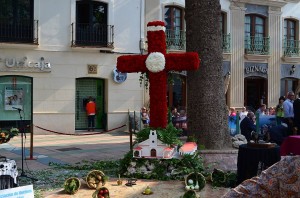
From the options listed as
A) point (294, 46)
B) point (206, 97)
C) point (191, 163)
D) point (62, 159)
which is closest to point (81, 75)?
point (62, 159)

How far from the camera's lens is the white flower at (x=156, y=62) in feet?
25.5

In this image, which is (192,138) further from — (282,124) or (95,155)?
(282,124)

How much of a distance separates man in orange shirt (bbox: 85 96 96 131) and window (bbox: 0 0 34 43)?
11.8 ft

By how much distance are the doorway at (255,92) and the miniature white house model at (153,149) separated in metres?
15.5

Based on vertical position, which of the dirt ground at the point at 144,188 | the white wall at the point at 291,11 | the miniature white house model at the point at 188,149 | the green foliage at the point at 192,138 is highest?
the white wall at the point at 291,11

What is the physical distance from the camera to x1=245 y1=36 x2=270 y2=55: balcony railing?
73.0 ft

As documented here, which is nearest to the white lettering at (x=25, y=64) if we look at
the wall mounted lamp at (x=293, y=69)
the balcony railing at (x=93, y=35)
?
the balcony railing at (x=93, y=35)

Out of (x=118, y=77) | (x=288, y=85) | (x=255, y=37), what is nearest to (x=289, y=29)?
(x=255, y=37)

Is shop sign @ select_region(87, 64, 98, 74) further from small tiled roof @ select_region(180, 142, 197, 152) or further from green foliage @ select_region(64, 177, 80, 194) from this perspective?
green foliage @ select_region(64, 177, 80, 194)

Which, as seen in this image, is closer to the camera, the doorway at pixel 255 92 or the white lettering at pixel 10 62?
the white lettering at pixel 10 62

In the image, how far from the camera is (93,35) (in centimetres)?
1806

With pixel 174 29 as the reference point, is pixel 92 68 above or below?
below

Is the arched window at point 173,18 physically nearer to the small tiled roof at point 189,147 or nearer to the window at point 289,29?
the window at point 289,29

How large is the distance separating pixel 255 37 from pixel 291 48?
2.65 metres
